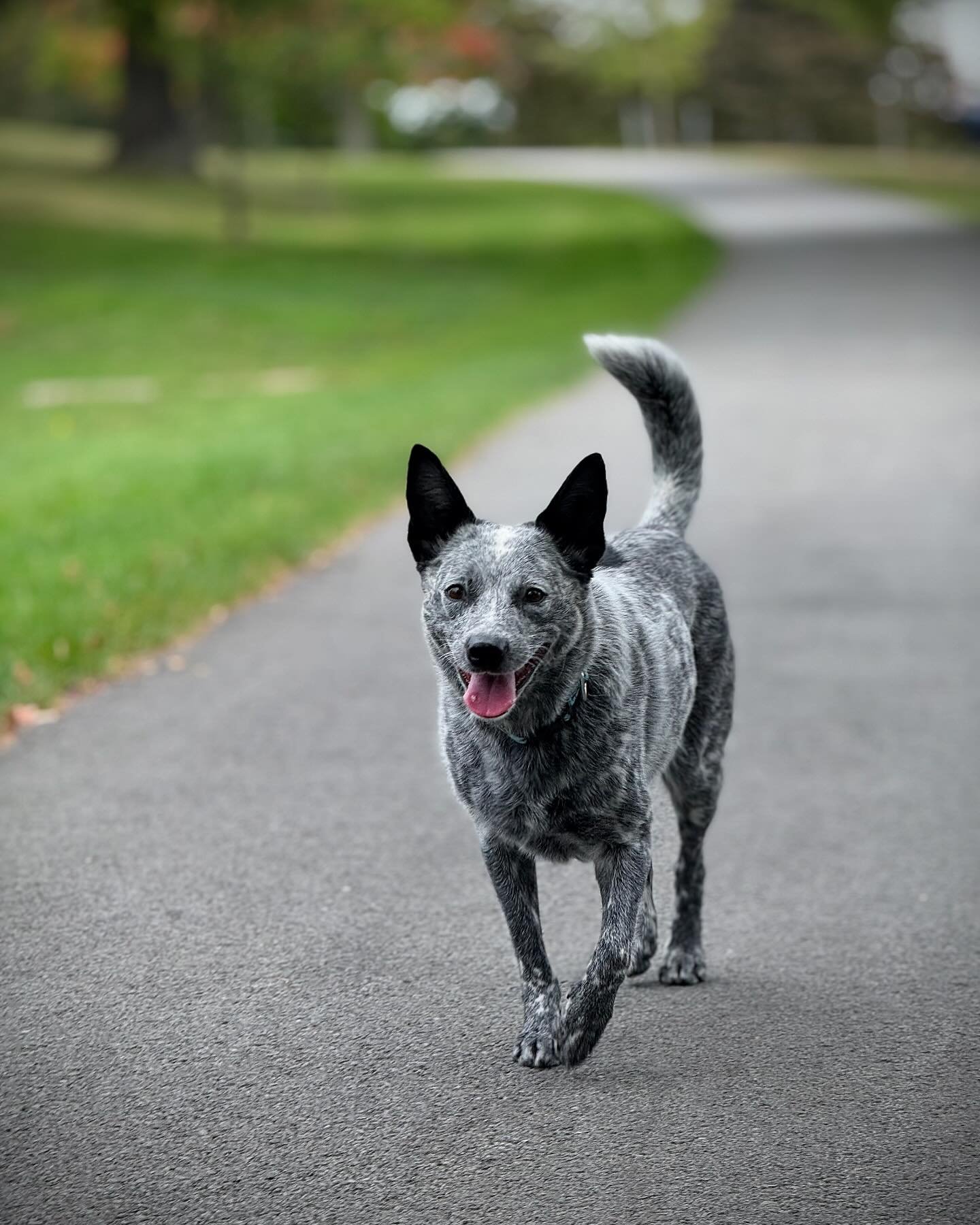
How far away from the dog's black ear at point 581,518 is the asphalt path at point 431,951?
1.29 m

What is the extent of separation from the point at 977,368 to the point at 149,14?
21.1 m

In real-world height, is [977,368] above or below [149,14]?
below

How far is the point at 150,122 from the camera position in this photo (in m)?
43.5

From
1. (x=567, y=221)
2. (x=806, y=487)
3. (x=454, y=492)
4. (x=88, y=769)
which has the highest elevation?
(x=454, y=492)

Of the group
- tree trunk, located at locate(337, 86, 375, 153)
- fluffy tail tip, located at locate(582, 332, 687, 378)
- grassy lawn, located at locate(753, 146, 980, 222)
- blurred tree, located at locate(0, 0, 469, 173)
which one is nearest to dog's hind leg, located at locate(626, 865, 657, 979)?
fluffy tail tip, located at locate(582, 332, 687, 378)

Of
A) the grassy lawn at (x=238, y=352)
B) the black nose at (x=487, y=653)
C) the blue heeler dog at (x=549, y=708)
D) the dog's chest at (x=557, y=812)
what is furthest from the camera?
the grassy lawn at (x=238, y=352)

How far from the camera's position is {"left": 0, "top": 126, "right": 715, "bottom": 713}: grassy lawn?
10.4 meters

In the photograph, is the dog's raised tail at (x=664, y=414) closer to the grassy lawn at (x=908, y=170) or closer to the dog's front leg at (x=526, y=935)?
the dog's front leg at (x=526, y=935)

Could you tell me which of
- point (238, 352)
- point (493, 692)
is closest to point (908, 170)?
point (238, 352)

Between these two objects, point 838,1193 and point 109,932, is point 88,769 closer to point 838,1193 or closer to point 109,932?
point 109,932

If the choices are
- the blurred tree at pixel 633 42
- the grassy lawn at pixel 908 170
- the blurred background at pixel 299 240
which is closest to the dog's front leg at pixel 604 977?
the blurred background at pixel 299 240

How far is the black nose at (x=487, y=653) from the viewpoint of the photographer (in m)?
4.14

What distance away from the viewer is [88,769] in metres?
7.07

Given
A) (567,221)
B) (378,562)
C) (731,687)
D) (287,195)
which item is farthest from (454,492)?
(287,195)
